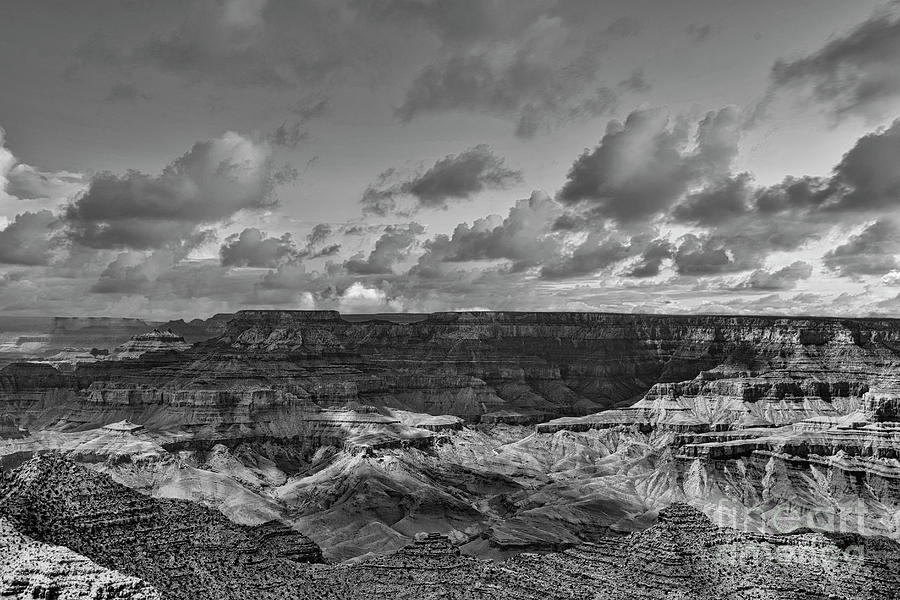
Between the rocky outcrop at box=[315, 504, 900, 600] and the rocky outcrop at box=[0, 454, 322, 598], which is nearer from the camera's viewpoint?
the rocky outcrop at box=[0, 454, 322, 598]

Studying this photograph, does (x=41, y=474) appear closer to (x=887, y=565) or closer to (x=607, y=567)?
(x=607, y=567)

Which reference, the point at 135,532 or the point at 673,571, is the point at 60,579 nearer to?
the point at 135,532

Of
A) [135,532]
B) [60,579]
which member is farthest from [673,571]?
[60,579]

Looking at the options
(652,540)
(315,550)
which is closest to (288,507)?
(315,550)

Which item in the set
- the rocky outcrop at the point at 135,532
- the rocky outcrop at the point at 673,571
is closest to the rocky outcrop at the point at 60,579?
the rocky outcrop at the point at 135,532

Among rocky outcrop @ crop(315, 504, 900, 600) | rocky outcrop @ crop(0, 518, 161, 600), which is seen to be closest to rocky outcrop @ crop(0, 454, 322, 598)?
rocky outcrop @ crop(0, 518, 161, 600)

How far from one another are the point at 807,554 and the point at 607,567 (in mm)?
18328

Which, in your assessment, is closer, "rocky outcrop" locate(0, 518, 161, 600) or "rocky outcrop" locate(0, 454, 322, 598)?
"rocky outcrop" locate(0, 518, 161, 600)

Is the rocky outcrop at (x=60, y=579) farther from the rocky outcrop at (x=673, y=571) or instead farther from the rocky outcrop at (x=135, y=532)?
the rocky outcrop at (x=673, y=571)

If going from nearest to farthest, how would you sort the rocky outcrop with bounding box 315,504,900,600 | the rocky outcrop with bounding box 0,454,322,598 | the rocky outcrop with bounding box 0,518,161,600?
the rocky outcrop with bounding box 0,518,161,600, the rocky outcrop with bounding box 0,454,322,598, the rocky outcrop with bounding box 315,504,900,600

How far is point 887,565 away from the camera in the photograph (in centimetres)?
8919

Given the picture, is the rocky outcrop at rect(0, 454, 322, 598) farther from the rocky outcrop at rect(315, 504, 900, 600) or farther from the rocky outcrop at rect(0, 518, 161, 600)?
the rocky outcrop at rect(315, 504, 900, 600)

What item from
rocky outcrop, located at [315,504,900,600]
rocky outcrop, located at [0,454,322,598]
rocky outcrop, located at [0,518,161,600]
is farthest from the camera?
rocky outcrop, located at [315,504,900,600]

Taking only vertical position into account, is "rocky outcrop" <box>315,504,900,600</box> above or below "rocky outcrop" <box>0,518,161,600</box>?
below
